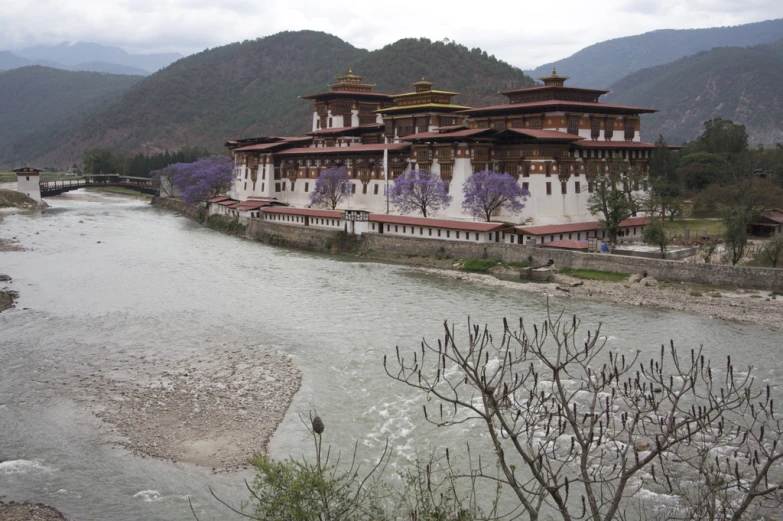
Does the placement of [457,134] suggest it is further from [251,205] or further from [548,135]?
[251,205]

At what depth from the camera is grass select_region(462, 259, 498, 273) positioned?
41844mm

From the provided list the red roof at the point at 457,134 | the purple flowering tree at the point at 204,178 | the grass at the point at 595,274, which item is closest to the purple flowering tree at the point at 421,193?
the red roof at the point at 457,134

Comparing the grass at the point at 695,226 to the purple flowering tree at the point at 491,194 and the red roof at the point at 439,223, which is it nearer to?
the purple flowering tree at the point at 491,194

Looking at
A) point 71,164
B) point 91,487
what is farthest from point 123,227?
point 71,164

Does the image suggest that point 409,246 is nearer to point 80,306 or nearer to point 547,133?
point 547,133

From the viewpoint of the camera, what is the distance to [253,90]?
590 ft

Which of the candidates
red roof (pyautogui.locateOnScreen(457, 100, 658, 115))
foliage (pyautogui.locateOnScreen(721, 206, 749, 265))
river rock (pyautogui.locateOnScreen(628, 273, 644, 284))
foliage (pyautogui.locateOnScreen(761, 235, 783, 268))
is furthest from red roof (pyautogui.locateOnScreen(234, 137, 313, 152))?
foliage (pyautogui.locateOnScreen(761, 235, 783, 268))

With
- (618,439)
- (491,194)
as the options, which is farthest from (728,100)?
(618,439)

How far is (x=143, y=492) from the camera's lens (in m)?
16.1

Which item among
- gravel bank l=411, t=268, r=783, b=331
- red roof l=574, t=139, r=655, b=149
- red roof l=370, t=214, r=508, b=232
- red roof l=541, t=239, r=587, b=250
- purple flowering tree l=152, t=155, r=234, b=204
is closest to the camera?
gravel bank l=411, t=268, r=783, b=331

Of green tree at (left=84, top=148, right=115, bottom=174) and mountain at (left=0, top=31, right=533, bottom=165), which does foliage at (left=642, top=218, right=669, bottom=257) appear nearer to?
mountain at (left=0, top=31, right=533, bottom=165)

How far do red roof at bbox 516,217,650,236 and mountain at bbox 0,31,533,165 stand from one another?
7481 cm

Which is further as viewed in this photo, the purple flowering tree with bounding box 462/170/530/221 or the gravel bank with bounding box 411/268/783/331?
the purple flowering tree with bounding box 462/170/530/221

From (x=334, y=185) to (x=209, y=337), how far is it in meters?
33.0
